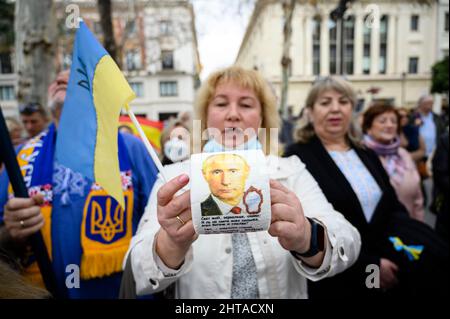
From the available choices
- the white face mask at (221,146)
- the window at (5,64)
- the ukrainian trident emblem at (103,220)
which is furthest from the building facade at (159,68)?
the white face mask at (221,146)

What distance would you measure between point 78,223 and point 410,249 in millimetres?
1846

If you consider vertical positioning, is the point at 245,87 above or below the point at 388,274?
above

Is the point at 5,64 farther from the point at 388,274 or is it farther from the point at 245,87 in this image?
the point at 388,274

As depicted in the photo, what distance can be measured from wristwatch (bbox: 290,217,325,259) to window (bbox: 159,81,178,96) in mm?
24502

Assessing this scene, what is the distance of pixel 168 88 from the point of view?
24234 mm

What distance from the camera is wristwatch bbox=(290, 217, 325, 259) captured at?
91 centimetres

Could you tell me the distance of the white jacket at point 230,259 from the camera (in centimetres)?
100

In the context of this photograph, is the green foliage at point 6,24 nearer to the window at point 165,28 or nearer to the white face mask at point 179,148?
the window at point 165,28

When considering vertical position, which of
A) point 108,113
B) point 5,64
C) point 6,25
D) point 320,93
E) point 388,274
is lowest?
point 388,274

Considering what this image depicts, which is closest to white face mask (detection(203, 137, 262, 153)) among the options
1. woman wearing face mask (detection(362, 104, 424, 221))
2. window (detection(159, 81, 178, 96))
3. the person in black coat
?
the person in black coat

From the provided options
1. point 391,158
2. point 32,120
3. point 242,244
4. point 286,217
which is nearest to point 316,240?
point 286,217

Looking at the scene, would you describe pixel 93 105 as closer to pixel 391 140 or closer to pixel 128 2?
pixel 391 140

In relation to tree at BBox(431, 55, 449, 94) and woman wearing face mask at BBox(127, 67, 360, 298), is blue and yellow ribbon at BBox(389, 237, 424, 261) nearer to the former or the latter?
woman wearing face mask at BBox(127, 67, 360, 298)

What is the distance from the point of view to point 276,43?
60.4 ft
